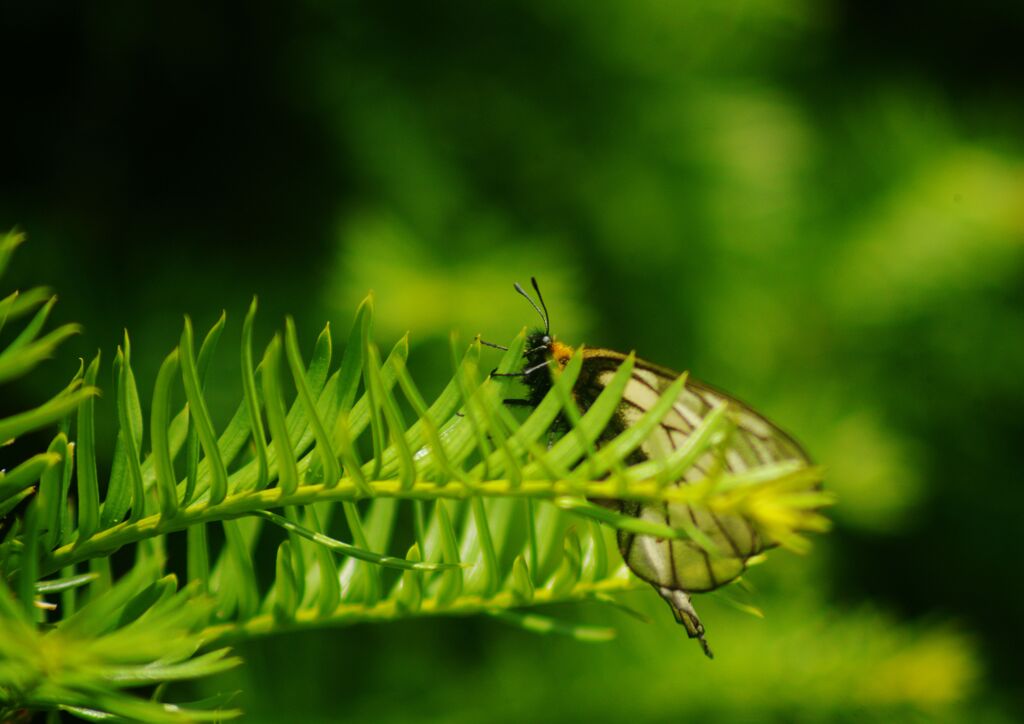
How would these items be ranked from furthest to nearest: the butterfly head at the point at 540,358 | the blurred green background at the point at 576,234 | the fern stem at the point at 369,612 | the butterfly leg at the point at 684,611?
the blurred green background at the point at 576,234
the butterfly head at the point at 540,358
the butterfly leg at the point at 684,611
the fern stem at the point at 369,612

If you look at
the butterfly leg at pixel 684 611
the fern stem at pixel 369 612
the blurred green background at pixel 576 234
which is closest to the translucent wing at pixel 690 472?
the butterfly leg at pixel 684 611

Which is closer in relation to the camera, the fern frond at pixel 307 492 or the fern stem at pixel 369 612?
the fern frond at pixel 307 492

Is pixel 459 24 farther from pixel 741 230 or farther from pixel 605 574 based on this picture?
pixel 605 574

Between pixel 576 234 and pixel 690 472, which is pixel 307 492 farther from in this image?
pixel 576 234

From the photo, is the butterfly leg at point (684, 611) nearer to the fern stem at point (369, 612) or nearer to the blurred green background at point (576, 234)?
the fern stem at point (369, 612)

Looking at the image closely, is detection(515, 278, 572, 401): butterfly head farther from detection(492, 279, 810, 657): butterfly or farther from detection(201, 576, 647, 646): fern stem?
detection(201, 576, 647, 646): fern stem

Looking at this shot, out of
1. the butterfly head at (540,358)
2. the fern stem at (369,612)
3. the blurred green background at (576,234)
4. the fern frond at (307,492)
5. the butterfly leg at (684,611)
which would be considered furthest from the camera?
the blurred green background at (576,234)

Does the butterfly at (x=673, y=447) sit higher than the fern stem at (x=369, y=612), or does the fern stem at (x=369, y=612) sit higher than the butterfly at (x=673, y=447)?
the butterfly at (x=673, y=447)
